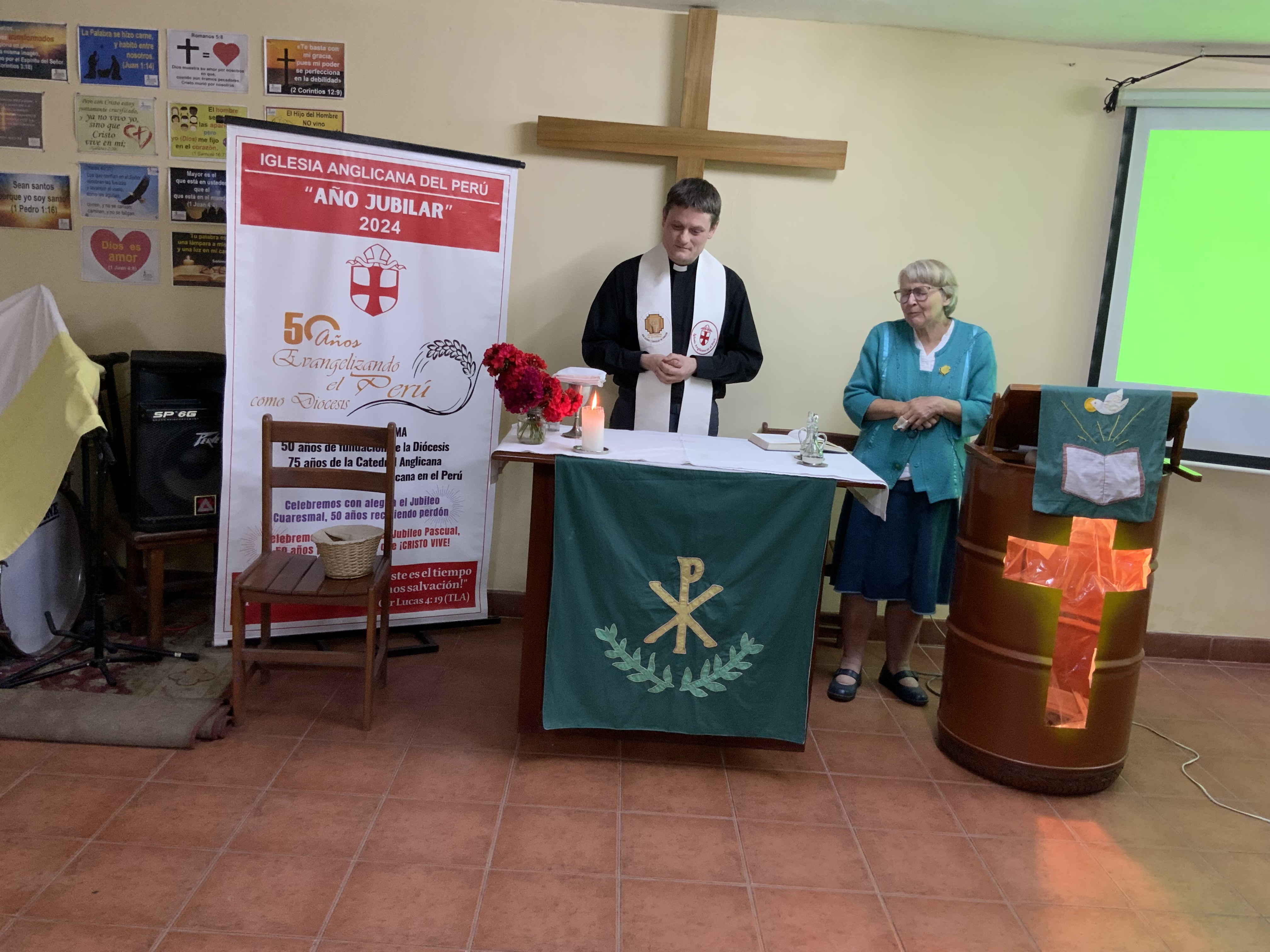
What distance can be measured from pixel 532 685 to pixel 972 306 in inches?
97.5

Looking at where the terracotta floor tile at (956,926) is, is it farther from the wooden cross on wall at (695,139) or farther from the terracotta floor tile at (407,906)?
the wooden cross on wall at (695,139)

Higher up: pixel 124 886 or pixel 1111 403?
pixel 1111 403

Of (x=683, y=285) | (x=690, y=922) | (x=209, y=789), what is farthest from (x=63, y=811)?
(x=683, y=285)

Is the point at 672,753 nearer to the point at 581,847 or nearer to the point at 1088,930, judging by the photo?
the point at 581,847

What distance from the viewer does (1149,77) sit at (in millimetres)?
3740

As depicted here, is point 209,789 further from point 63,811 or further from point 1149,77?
point 1149,77

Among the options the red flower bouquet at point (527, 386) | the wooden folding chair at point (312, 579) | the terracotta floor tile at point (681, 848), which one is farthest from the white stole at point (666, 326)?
the terracotta floor tile at point (681, 848)

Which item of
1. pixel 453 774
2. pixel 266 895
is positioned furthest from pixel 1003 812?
pixel 266 895

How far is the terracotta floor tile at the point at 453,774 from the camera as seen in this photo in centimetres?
259

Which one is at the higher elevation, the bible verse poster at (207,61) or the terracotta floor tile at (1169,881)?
the bible verse poster at (207,61)

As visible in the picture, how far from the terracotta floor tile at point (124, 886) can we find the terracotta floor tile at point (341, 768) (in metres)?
0.38

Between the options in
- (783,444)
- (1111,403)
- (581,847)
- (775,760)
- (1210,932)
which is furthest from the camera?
(783,444)

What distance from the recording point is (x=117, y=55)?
3.61m

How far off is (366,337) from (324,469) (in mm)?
559
